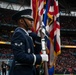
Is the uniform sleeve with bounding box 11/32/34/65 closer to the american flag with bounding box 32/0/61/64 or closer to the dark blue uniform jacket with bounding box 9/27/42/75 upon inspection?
the dark blue uniform jacket with bounding box 9/27/42/75

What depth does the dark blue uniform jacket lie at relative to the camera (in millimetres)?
2840

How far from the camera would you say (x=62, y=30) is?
31.7 m

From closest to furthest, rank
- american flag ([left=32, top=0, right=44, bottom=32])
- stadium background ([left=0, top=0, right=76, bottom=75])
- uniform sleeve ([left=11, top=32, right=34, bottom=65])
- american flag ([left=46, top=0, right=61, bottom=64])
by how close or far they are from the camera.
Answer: uniform sleeve ([left=11, top=32, right=34, bottom=65]) → american flag ([left=46, top=0, right=61, bottom=64]) → american flag ([left=32, top=0, right=44, bottom=32]) → stadium background ([left=0, top=0, right=76, bottom=75])

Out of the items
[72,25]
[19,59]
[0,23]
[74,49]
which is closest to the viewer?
[19,59]

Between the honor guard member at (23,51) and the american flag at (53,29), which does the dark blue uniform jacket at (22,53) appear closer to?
the honor guard member at (23,51)

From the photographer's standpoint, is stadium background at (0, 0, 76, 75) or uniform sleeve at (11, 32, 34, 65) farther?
stadium background at (0, 0, 76, 75)

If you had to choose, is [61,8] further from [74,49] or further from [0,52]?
[0,52]

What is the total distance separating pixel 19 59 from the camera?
112 inches

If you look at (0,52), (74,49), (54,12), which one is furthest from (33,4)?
(74,49)

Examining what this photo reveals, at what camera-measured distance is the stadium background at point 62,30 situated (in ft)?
85.9

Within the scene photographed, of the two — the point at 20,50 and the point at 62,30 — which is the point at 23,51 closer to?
the point at 20,50

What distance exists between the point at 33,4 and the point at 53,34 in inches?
30.4

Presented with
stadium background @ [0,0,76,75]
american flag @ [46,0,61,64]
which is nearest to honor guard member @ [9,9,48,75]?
american flag @ [46,0,61,64]

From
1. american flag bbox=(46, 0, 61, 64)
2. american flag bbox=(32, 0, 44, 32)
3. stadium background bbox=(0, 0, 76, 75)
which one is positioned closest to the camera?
american flag bbox=(46, 0, 61, 64)
